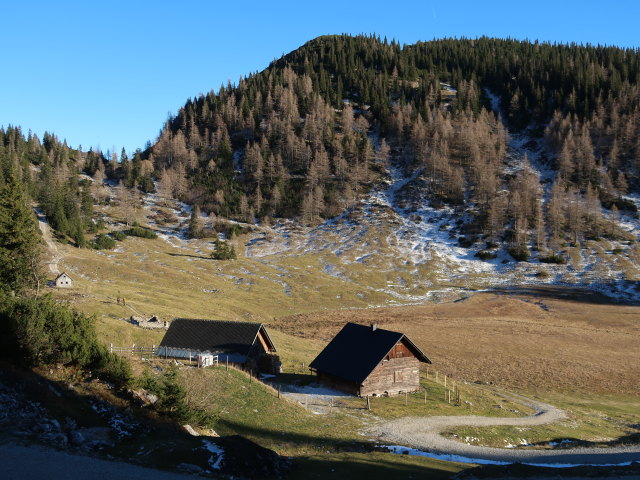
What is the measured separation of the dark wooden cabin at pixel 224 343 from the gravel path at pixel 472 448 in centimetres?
1590

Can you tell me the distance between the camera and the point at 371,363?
4131 centimetres

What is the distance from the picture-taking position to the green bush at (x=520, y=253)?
403 ft

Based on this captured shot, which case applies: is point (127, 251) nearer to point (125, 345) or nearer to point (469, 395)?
point (125, 345)

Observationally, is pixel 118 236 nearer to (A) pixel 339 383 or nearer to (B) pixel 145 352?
(B) pixel 145 352

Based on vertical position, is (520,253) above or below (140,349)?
above

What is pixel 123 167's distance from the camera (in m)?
185

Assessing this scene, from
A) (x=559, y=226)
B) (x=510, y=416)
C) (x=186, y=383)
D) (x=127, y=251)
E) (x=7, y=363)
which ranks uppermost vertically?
(x=559, y=226)

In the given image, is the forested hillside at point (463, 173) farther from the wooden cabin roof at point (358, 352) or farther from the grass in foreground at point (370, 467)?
the grass in foreground at point (370, 467)

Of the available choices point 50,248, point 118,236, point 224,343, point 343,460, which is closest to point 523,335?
point 224,343

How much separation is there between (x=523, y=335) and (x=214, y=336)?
49304 mm

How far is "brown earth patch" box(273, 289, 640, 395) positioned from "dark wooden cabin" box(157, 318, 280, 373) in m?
20.7

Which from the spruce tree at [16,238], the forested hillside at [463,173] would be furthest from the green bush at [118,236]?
the spruce tree at [16,238]

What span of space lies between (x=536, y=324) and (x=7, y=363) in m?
77.9

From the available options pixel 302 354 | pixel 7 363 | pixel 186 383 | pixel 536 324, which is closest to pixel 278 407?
pixel 186 383
